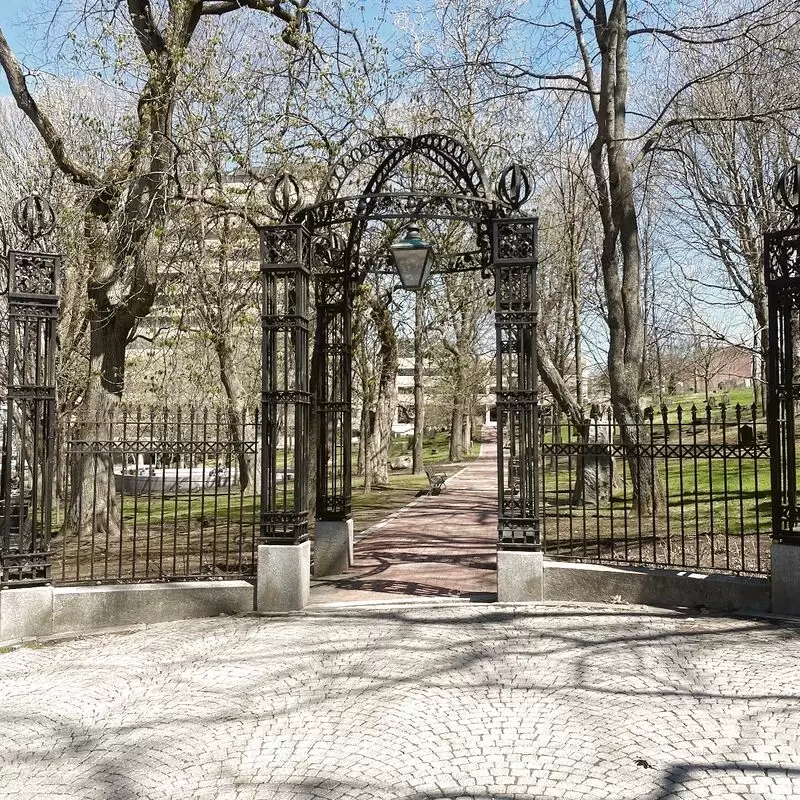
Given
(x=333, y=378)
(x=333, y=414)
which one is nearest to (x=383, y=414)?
(x=333, y=378)

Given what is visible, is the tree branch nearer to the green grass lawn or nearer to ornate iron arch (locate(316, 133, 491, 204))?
ornate iron arch (locate(316, 133, 491, 204))

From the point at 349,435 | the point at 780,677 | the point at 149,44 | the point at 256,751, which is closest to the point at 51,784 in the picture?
the point at 256,751

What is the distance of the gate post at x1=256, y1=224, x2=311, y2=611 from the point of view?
26.8ft

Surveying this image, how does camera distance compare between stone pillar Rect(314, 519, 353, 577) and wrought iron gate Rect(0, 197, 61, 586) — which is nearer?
wrought iron gate Rect(0, 197, 61, 586)

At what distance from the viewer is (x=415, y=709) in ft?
16.9

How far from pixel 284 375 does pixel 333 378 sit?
2.01m

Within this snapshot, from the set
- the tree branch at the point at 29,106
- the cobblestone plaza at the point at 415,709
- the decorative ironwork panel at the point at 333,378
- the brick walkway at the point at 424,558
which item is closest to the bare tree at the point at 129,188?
the tree branch at the point at 29,106

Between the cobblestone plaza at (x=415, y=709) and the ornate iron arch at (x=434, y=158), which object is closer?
the cobblestone plaza at (x=415, y=709)

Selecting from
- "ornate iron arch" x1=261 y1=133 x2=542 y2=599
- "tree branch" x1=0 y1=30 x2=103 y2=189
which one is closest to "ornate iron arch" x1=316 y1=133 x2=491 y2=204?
"ornate iron arch" x1=261 y1=133 x2=542 y2=599

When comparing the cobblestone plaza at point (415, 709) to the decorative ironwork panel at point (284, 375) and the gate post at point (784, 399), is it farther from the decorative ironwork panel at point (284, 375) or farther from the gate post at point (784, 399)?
the decorative ironwork panel at point (284, 375)

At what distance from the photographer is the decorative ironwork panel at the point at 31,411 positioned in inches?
305

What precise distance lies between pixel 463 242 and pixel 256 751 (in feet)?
64.3

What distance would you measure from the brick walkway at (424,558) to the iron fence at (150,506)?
1436 millimetres

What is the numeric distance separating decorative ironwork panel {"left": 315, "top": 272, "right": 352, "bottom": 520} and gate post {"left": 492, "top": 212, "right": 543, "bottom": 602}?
2583mm
